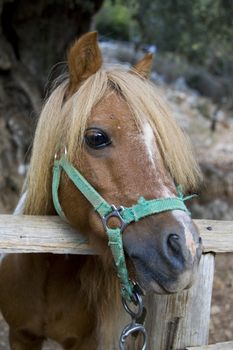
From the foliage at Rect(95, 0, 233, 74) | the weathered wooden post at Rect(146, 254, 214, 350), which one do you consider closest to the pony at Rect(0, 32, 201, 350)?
the weathered wooden post at Rect(146, 254, 214, 350)

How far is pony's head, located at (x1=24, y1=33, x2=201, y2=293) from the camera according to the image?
5.52 feet

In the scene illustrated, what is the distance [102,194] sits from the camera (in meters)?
1.88

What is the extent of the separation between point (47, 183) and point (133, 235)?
1.77 feet

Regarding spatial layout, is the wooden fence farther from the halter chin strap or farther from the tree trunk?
the tree trunk

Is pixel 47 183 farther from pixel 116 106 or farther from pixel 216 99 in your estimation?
pixel 216 99

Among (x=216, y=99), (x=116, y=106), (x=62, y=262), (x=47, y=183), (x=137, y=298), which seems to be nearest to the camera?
(x=137, y=298)

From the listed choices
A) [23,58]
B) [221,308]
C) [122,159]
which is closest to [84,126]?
[122,159]

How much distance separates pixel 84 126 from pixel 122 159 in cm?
22

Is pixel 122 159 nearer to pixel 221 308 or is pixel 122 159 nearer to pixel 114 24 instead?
pixel 221 308

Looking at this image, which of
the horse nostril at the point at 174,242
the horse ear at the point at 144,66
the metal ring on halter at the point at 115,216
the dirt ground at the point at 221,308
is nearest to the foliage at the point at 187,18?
the dirt ground at the point at 221,308

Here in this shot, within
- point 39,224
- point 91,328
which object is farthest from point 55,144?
point 91,328

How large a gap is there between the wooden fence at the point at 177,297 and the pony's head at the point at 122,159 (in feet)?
0.25

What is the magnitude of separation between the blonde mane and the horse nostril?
13.3 inches

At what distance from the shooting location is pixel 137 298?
187 cm
